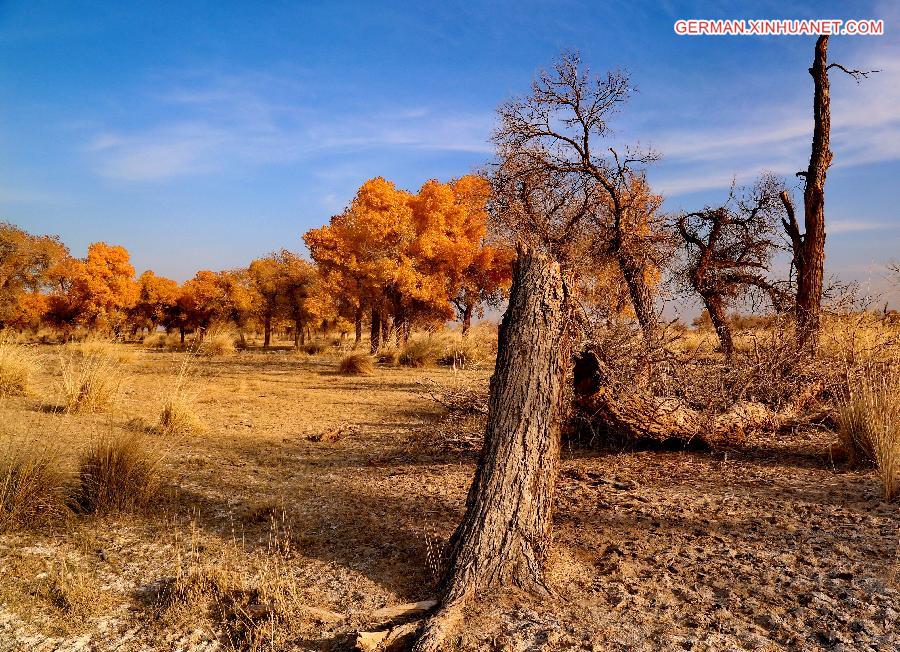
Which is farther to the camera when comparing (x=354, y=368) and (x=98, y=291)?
(x=98, y=291)

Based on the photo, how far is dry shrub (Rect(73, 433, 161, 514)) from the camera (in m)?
4.04

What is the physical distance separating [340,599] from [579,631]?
132cm

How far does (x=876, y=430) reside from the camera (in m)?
4.27

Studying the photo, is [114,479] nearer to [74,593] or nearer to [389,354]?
[74,593]

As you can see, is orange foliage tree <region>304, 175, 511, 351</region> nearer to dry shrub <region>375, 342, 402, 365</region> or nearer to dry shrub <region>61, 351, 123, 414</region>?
dry shrub <region>375, 342, 402, 365</region>

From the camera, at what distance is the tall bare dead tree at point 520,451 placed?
9.23 feet

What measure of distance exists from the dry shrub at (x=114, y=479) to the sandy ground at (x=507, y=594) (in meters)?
0.15

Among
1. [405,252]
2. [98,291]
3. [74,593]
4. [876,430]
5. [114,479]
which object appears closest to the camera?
[74,593]

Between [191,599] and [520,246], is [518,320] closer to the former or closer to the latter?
[520,246]

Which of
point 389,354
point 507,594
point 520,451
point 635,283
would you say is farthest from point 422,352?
point 507,594

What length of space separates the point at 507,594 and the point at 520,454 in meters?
0.72

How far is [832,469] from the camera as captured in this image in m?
4.50

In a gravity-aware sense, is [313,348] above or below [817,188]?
below

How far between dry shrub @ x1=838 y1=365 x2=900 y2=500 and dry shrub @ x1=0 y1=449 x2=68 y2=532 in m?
6.03
